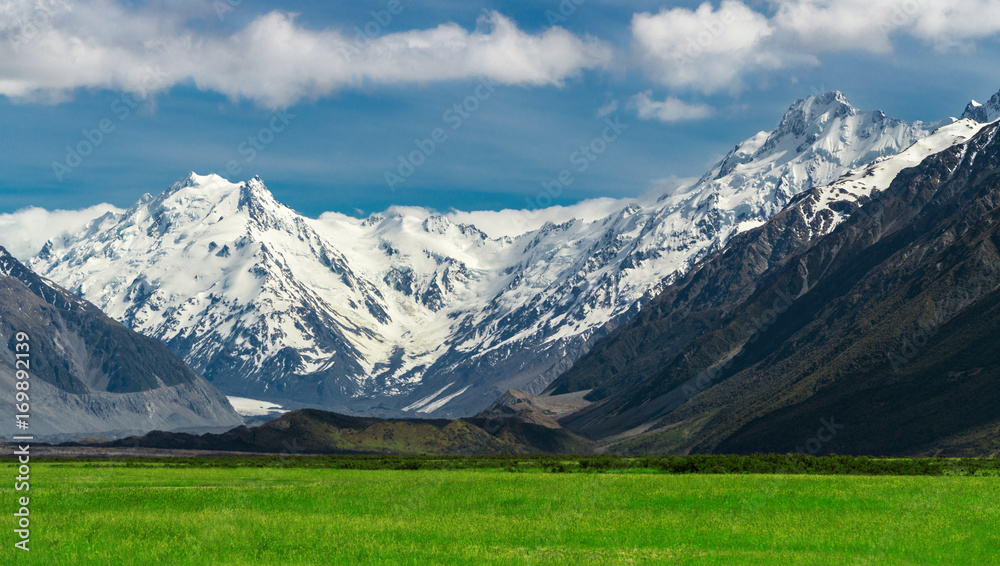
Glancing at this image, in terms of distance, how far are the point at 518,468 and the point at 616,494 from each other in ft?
200

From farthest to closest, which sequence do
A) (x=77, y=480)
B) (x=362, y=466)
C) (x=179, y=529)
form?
(x=362, y=466)
(x=77, y=480)
(x=179, y=529)

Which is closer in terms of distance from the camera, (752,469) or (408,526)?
(408,526)

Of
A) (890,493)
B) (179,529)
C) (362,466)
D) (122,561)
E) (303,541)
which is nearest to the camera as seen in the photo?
(122,561)

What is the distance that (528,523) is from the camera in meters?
62.9

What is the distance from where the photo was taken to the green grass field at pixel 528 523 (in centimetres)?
4950

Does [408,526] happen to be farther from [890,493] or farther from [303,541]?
[890,493]

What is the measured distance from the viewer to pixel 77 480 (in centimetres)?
11006

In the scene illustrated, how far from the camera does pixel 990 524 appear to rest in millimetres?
59656

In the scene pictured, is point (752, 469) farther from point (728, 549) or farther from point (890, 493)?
point (728, 549)

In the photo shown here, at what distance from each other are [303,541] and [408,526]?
28.0 ft

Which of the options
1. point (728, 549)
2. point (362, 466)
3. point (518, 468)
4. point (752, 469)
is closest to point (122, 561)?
point (728, 549)

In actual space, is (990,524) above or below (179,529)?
below

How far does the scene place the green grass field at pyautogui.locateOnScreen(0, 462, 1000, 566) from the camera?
162ft

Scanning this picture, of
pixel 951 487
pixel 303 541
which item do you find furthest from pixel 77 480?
pixel 951 487
